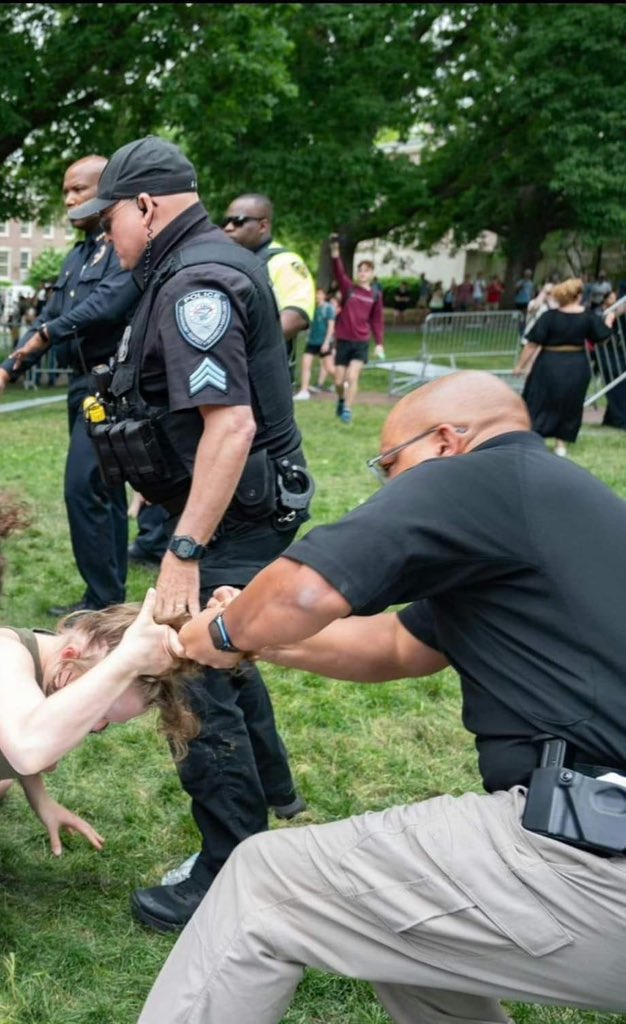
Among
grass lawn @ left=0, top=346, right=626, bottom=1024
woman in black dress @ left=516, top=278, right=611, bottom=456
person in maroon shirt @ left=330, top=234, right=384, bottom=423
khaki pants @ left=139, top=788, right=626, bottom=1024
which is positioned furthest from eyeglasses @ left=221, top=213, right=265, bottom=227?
person in maroon shirt @ left=330, top=234, right=384, bottom=423

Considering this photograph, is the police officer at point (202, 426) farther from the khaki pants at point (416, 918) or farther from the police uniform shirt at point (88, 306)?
the police uniform shirt at point (88, 306)

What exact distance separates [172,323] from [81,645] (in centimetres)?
89

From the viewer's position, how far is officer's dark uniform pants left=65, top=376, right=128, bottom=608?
5039 mm

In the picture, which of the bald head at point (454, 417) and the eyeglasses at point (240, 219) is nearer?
the bald head at point (454, 417)

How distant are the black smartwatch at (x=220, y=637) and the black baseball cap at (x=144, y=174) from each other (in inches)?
54.9

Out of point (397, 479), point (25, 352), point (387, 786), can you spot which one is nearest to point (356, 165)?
point (25, 352)

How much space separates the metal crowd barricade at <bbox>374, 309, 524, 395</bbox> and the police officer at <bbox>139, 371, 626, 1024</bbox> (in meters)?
14.3

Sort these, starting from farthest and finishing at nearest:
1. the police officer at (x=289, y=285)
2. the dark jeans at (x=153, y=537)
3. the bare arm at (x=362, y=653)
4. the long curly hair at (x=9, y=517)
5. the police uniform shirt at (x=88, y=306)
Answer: the dark jeans at (x=153, y=537), the police officer at (x=289, y=285), the police uniform shirt at (x=88, y=306), the long curly hair at (x=9, y=517), the bare arm at (x=362, y=653)

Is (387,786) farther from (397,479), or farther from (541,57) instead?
(541,57)

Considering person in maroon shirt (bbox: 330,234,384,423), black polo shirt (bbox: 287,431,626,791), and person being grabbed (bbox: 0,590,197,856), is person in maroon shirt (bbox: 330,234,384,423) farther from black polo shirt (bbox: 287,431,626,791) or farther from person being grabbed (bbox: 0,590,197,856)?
black polo shirt (bbox: 287,431,626,791)

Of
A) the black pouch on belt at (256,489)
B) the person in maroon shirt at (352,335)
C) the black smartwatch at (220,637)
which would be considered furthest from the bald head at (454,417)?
the person in maroon shirt at (352,335)

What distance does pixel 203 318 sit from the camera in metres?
2.70

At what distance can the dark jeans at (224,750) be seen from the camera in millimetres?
2947

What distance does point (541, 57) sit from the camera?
928 inches
